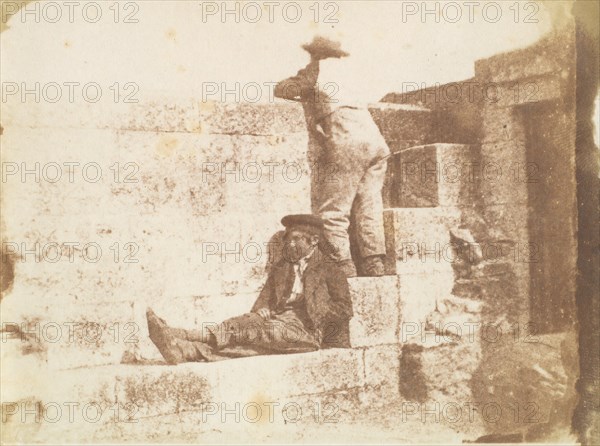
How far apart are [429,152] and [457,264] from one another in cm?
76

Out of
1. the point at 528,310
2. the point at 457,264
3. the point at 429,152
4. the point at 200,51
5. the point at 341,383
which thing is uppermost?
the point at 200,51

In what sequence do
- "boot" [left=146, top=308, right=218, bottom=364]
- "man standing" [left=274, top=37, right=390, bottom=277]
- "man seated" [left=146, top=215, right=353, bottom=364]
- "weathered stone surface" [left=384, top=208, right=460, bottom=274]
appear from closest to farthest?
"boot" [left=146, top=308, right=218, bottom=364]
"man seated" [left=146, top=215, right=353, bottom=364]
"man standing" [left=274, top=37, right=390, bottom=277]
"weathered stone surface" [left=384, top=208, right=460, bottom=274]

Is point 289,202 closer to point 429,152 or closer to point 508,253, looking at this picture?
point 429,152

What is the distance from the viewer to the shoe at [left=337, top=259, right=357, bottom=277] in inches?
151

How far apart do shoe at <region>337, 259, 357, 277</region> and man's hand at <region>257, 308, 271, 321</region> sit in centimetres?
54

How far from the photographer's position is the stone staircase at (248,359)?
350 cm

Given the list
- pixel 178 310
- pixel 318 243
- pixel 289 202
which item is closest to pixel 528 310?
pixel 318 243

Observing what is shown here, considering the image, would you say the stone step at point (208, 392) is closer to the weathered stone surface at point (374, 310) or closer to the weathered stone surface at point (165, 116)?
the weathered stone surface at point (374, 310)

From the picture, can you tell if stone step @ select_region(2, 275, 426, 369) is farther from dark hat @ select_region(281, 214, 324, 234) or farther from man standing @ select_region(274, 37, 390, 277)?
man standing @ select_region(274, 37, 390, 277)

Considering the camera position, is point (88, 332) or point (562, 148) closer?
point (88, 332)

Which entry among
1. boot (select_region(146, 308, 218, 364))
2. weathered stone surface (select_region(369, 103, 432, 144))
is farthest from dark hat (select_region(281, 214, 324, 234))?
boot (select_region(146, 308, 218, 364))

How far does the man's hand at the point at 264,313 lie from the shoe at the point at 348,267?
0.54 metres

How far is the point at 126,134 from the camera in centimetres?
357

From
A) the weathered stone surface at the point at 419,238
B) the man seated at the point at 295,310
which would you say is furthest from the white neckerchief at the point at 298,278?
the weathered stone surface at the point at 419,238
